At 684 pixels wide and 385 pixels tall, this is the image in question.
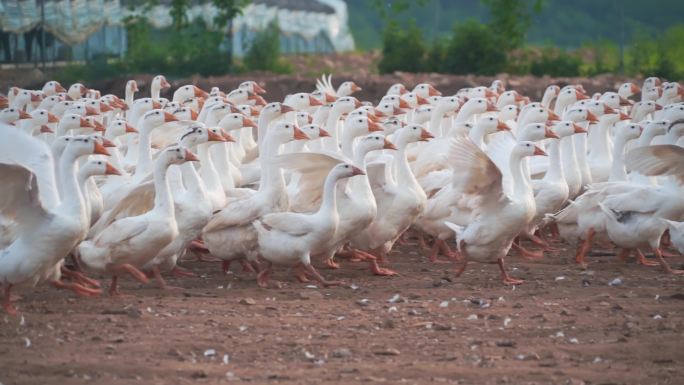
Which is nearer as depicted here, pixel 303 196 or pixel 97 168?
pixel 97 168

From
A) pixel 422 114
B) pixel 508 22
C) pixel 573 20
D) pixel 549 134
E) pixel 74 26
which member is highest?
pixel 549 134

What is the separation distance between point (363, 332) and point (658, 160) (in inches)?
143

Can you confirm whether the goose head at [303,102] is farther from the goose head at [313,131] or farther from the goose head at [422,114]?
the goose head at [313,131]

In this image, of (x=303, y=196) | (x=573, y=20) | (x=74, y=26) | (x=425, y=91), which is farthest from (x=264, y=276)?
(x=573, y=20)

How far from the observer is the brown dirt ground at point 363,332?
736 centimetres

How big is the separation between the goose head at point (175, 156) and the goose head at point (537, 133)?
3299 millimetres

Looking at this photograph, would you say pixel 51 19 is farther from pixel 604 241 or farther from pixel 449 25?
pixel 449 25

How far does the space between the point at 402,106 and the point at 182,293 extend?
5.88 metres

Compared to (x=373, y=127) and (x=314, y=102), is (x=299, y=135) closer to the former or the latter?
(x=373, y=127)

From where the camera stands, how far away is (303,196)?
11195 millimetres

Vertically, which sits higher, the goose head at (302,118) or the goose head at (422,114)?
the goose head at (302,118)

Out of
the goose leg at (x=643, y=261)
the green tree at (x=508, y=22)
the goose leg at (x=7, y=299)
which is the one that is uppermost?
the goose leg at (x=7, y=299)

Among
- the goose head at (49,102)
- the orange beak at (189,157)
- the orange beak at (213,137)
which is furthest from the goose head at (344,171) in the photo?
the goose head at (49,102)

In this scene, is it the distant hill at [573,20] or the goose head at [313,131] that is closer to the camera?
the goose head at [313,131]
